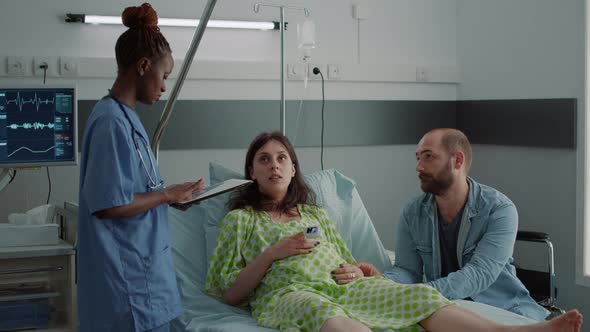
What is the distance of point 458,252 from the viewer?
2.87 metres

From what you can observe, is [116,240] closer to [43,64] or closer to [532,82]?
[43,64]

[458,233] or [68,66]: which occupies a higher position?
[68,66]

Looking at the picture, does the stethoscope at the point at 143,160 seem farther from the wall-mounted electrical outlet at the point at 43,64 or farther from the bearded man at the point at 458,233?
the wall-mounted electrical outlet at the point at 43,64

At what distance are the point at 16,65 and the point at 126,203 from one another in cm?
172

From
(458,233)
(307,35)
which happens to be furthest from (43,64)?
(458,233)

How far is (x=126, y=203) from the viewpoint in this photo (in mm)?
2076

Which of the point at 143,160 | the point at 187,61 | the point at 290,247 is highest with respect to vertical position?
the point at 187,61

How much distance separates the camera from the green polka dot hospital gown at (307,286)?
7.68 ft

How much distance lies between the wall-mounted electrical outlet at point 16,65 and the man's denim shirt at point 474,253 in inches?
69.1

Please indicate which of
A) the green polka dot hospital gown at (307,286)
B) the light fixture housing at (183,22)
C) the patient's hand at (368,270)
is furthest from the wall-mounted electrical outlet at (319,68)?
the patient's hand at (368,270)

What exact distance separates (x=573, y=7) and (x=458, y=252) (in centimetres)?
149

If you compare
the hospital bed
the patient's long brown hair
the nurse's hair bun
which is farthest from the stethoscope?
the patient's long brown hair

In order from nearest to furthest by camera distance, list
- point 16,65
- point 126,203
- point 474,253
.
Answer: point 126,203 → point 474,253 → point 16,65

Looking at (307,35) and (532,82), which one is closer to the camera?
(307,35)
